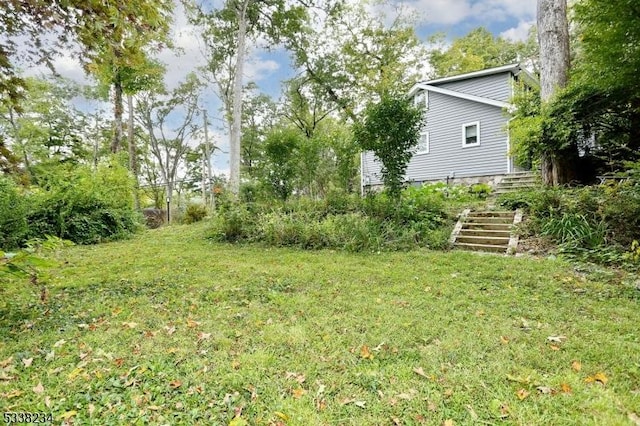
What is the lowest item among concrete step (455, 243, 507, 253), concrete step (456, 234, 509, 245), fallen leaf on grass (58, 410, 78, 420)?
fallen leaf on grass (58, 410, 78, 420)

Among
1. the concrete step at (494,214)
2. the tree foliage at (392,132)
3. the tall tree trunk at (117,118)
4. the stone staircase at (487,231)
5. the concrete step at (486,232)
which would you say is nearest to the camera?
the stone staircase at (487,231)

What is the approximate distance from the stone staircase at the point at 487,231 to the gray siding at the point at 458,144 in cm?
510

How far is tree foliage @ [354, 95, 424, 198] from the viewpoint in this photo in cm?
714

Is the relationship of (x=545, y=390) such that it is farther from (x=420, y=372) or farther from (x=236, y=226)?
(x=236, y=226)

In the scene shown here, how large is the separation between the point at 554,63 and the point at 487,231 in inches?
185

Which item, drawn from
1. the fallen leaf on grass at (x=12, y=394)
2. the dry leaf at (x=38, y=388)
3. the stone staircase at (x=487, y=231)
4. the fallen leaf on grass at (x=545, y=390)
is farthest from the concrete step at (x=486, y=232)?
the fallen leaf on grass at (x=12, y=394)

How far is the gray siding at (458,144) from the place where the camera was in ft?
39.6

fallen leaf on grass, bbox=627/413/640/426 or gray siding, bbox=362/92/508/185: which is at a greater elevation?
gray siding, bbox=362/92/508/185

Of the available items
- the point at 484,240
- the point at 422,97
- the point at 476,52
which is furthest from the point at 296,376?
the point at 476,52

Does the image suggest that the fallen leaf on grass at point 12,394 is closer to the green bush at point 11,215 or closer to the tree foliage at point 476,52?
the green bush at point 11,215

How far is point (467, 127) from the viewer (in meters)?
12.8

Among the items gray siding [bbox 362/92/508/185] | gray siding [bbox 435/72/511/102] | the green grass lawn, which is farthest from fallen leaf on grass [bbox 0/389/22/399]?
gray siding [bbox 435/72/511/102]

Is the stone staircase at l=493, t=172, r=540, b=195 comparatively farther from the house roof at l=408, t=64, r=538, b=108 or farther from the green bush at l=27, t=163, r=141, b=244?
the green bush at l=27, t=163, r=141, b=244

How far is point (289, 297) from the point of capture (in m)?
3.66
